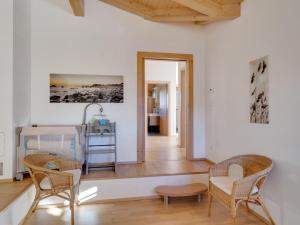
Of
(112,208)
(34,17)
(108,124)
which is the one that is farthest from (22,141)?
(34,17)

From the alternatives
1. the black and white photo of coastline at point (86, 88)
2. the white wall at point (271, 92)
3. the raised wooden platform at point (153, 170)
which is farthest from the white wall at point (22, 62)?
the white wall at point (271, 92)

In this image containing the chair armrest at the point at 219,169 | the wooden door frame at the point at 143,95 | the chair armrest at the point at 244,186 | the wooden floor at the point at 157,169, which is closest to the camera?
the chair armrest at the point at 244,186

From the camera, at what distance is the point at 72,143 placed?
3.19 metres

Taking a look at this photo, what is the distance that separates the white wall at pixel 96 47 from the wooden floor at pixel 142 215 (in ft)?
3.77

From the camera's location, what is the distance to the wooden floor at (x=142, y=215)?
2584 mm

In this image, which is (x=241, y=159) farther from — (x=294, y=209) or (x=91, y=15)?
(x=91, y=15)

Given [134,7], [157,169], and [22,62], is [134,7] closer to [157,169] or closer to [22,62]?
[22,62]

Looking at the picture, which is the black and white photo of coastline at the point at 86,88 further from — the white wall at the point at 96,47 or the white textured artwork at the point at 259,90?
the white textured artwork at the point at 259,90

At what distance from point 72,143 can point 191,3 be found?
2.58m

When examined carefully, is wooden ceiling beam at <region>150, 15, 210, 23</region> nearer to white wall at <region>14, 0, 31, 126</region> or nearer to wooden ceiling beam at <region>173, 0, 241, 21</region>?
wooden ceiling beam at <region>173, 0, 241, 21</region>

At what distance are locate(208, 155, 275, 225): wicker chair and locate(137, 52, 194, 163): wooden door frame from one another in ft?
4.78

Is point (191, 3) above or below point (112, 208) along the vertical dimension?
above

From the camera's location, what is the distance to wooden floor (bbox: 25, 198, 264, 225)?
2.58 metres

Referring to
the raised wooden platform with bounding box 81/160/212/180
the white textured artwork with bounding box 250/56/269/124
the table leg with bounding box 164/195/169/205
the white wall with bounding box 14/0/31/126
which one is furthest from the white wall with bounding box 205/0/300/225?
the white wall with bounding box 14/0/31/126
